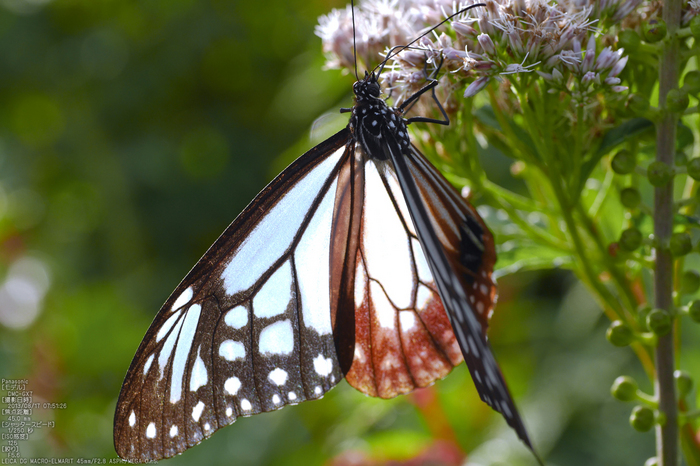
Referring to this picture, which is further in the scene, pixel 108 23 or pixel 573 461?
pixel 108 23

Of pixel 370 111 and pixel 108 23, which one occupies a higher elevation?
pixel 108 23

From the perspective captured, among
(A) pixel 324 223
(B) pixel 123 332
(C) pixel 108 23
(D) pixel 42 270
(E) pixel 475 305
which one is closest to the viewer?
(E) pixel 475 305

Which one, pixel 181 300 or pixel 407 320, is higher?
pixel 181 300

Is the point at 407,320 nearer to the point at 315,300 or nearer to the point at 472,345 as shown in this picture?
the point at 315,300

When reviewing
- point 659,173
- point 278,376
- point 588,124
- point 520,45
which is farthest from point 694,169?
point 278,376

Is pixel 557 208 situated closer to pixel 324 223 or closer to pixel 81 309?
pixel 324 223

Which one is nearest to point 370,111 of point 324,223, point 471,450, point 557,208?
point 324,223

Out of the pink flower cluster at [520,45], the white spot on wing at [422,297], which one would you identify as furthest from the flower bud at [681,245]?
the white spot on wing at [422,297]
